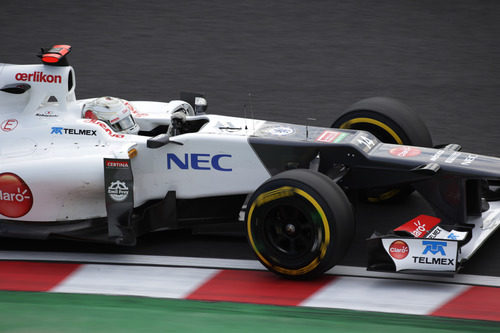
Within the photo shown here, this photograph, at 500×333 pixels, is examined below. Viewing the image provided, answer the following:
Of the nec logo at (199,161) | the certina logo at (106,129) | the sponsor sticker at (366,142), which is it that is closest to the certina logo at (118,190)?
the nec logo at (199,161)

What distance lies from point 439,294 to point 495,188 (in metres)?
1.58

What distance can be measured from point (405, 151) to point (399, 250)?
3.20 feet

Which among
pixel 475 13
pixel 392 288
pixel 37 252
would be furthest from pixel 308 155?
pixel 475 13

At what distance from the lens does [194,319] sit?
5633 mm

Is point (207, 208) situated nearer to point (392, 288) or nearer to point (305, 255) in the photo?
point (305, 255)

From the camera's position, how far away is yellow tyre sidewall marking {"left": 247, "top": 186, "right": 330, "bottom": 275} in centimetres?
596

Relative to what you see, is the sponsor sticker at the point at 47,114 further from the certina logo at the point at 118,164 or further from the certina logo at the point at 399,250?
the certina logo at the point at 399,250

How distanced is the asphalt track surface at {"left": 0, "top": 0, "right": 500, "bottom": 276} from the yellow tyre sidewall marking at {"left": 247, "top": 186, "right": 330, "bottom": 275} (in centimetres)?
355

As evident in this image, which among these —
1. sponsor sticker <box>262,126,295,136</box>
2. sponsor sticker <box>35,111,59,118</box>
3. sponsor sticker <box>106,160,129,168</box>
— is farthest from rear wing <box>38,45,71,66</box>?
sponsor sticker <box>262,126,295,136</box>

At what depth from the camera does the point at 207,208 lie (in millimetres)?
6953

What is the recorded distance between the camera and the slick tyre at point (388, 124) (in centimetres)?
740

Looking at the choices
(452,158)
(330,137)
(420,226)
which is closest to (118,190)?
(330,137)

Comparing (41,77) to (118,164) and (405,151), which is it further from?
(405,151)

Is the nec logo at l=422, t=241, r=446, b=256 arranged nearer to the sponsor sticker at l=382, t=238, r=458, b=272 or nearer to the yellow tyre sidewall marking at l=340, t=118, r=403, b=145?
the sponsor sticker at l=382, t=238, r=458, b=272
